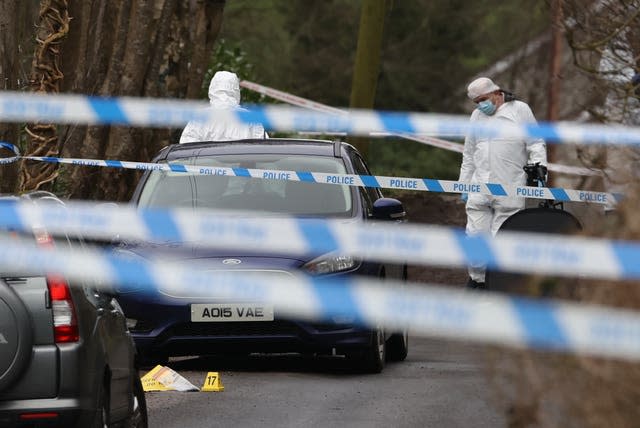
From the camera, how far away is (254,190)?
1222cm

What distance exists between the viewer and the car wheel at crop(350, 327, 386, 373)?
37.3 feet

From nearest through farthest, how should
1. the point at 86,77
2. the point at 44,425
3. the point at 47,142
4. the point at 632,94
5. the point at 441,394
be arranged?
the point at 44,425 → the point at 441,394 → the point at 47,142 → the point at 632,94 → the point at 86,77

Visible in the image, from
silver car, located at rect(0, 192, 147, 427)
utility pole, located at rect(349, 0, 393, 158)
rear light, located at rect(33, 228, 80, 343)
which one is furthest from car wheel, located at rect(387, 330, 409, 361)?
utility pole, located at rect(349, 0, 393, 158)

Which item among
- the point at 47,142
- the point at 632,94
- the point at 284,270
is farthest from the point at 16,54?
the point at 632,94

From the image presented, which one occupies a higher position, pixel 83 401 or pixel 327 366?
pixel 83 401

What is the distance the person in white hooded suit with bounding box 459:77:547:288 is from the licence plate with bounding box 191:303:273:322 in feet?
11.8

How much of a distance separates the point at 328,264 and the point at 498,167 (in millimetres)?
3558

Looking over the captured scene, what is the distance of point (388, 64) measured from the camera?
4778cm

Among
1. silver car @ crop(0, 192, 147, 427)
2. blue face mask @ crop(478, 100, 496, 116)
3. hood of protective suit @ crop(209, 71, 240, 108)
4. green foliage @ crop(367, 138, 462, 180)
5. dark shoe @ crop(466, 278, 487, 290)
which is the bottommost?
green foliage @ crop(367, 138, 462, 180)

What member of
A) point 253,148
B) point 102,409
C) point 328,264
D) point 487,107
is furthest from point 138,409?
point 487,107

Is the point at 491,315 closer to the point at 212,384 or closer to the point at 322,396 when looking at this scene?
the point at 322,396

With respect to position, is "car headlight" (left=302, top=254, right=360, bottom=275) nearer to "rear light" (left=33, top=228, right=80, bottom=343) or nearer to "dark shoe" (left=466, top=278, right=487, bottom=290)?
"dark shoe" (left=466, top=278, right=487, bottom=290)

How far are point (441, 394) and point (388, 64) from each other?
37.6 m

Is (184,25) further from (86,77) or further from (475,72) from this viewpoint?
(475,72)
